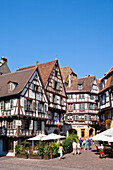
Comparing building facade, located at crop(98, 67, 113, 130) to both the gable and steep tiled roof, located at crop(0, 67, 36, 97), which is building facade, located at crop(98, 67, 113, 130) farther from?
steep tiled roof, located at crop(0, 67, 36, 97)

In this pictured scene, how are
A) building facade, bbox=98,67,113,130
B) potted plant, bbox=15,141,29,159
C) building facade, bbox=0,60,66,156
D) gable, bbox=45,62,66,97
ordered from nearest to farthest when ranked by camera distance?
potted plant, bbox=15,141,29,159 → building facade, bbox=0,60,66,156 → building facade, bbox=98,67,113,130 → gable, bbox=45,62,66,97

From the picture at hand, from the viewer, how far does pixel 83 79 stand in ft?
150

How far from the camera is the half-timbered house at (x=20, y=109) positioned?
80.2 ft

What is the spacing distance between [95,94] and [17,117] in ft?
77.9

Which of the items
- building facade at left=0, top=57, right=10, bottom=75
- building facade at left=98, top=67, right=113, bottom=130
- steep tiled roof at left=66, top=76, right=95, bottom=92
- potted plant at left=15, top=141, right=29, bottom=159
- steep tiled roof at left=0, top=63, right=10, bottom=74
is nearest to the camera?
potted plant at left=15, top=141, right=29, bottom=159

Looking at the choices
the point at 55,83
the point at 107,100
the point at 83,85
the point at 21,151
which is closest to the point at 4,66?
the point at 55,83

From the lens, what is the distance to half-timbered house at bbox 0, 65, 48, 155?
80.2 feet

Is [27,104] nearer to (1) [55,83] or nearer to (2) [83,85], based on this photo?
(1) [55,83]

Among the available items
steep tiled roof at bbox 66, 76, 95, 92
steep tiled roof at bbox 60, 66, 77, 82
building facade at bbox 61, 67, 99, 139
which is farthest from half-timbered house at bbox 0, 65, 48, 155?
steep tiled roof at bbox 60, 66, 77, 82

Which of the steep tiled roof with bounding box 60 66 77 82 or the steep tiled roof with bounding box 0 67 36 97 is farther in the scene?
the steep tiled roof with bounding box 60 66 77 82

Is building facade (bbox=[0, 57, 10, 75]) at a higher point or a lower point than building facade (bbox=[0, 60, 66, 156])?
higher

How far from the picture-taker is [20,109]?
24.7 m

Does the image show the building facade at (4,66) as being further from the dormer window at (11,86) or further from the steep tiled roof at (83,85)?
the dormer window at (11,86)

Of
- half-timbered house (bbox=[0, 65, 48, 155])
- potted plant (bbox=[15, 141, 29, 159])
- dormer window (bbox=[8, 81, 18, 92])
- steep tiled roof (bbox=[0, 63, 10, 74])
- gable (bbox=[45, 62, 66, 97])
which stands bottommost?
potted plant (bbox=[15, 141, 29, 159])
